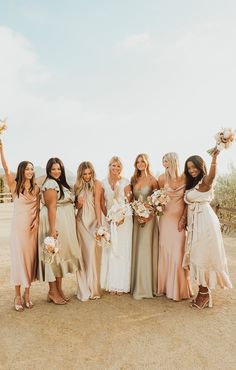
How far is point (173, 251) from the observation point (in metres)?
6.60

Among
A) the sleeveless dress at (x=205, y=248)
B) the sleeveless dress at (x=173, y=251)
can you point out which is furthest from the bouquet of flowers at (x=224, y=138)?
the sleeveless dress at (x=173, y=251)

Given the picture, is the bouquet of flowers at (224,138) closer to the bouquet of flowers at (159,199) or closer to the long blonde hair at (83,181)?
the bouquet of flowers at (159,199)

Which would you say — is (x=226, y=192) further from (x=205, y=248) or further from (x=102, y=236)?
(x=102, y=236)

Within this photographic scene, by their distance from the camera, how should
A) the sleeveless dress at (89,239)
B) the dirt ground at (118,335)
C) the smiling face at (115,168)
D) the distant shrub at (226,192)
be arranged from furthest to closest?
the distant shrub at (226,192) < the smiling face at (115,168) < the sleeveless dress at (89,239) < the dirt ground at (118,335)

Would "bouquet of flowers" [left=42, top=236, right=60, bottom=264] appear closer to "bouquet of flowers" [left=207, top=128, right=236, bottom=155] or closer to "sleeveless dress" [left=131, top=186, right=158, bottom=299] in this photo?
"sleeveless dress" [left=131, top=186, right=158, bottom=299]

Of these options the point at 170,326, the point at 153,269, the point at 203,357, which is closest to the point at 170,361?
the point at 203,357

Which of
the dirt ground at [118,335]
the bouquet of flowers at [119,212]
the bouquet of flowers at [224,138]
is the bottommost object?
the dirt ground at [118,335]

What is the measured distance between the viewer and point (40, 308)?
6215mm

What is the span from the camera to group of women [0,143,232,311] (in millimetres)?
6062

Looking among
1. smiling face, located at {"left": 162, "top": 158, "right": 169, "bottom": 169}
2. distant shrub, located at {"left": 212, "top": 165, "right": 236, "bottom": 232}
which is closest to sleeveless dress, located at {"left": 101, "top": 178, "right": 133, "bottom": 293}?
smiling face, located at {"left": 162, "top": 158, "right": 169, "bottom": 169}

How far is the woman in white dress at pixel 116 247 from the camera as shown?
22.6 feet

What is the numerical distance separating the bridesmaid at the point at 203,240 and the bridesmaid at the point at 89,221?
173 centimetres

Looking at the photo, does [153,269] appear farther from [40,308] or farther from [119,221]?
[40,308]

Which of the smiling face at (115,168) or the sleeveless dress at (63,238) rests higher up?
the smiling face at (115,168)
